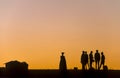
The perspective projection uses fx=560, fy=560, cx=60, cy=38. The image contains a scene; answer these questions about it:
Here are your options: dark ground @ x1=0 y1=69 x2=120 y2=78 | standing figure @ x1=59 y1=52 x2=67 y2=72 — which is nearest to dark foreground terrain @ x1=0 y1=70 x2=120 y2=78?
dark ground @ x1=0 y1=69 x2=120 y2=78

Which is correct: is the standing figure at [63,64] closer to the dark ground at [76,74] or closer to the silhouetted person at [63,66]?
the silhouetted person at [63,66]

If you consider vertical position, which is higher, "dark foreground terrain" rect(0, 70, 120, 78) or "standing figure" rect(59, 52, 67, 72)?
"standing figure" rect(59, 52, 67, 72)

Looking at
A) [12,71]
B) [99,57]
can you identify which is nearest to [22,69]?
[12,71]

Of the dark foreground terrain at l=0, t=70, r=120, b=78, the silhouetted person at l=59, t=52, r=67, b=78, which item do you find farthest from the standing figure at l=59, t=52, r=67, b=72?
the dark foreground terrain at l=0, t=70, r=120, b=78

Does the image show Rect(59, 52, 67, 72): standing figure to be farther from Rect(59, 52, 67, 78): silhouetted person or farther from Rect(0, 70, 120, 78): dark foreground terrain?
Rect(0, 70, 120, 78): dark foreground terrain

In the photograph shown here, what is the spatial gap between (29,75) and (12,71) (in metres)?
2.45

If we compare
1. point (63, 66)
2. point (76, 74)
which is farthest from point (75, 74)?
point (63, 66)

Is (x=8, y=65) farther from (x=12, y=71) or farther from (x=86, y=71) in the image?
(x=86, y=71)

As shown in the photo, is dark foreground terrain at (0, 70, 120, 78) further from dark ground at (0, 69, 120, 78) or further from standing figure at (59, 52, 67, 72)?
standing figure at (59, 52, 67, 72)

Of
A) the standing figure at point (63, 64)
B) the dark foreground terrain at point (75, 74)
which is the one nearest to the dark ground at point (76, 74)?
the dark foreground terrain at point (75, 74)

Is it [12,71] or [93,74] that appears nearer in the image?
[93,74]

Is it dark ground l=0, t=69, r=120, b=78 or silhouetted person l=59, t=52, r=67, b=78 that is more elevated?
silhouetted person l=59, t=52, r=67, b=78

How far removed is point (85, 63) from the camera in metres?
51.2

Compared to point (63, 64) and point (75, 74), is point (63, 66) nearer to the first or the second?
point (63, 64)
